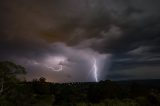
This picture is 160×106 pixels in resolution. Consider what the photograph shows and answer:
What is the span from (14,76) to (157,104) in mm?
24613

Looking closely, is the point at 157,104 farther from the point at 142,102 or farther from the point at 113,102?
the point at 113,102

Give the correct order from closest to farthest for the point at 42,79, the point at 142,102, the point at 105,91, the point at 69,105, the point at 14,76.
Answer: the point at 14,76 → the point at 142,102 → the point at 69,105 → the point at 105,91 → the point at 42,79

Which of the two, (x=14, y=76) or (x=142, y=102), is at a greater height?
(x=14, y=76)

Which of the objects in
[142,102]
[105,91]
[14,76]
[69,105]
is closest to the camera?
[14,76]

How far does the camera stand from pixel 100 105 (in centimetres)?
5366

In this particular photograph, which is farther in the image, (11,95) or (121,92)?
(121,92)

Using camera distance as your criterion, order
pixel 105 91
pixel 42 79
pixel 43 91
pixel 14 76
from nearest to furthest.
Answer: pixel 14 76 < pixel 105 91 < pixel 43 91 < pixel 42 79

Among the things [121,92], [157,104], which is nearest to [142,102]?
[157,104]

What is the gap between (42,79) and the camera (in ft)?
284

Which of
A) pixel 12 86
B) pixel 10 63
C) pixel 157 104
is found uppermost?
pixel 10 63

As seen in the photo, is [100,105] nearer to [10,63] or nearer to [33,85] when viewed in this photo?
[10,63]

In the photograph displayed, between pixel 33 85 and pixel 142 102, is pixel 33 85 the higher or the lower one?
the higher one

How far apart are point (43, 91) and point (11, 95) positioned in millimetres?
27667

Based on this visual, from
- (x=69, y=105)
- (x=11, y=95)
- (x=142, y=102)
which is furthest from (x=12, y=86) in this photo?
(x=142, y=102)
